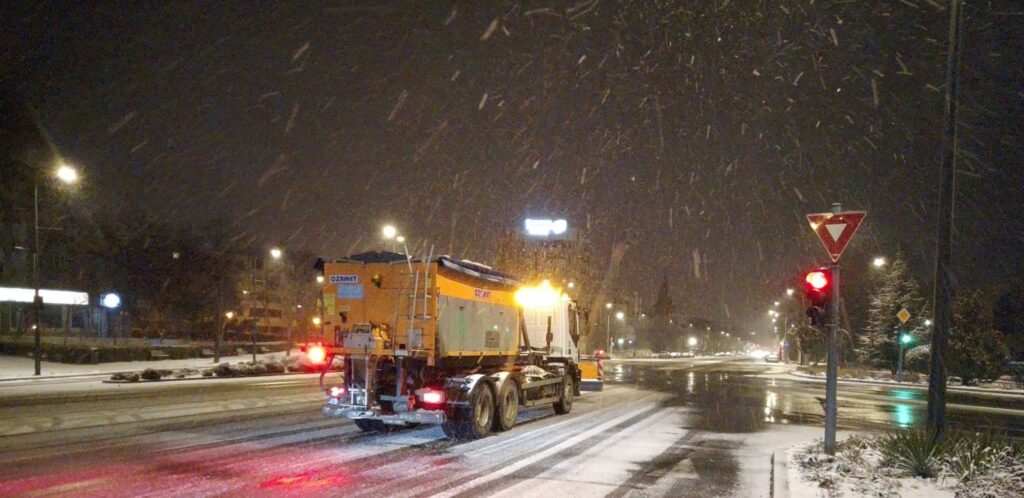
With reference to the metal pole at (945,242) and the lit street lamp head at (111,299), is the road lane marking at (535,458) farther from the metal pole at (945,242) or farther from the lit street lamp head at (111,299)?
the lit street lamp head at (111,299)

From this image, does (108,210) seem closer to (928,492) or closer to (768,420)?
(768,420)

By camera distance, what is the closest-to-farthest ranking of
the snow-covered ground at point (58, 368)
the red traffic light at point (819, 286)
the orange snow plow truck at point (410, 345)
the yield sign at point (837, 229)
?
1. the yield sign at point (837, 229)
2. the red traffic light at point (819, 286)
3. the orange snow plow truck at point (410, 345)
4. the snow-covered ground at point (58, 368)

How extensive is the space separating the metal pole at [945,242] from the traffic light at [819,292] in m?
1.40

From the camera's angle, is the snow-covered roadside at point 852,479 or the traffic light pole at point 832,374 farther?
the traffic light pole at point 832,374

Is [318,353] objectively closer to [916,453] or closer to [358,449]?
[358,449]

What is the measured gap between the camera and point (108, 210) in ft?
174

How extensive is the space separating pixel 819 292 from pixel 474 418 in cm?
601

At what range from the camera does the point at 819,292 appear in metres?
11.2

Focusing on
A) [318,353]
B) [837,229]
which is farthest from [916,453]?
[318,353]

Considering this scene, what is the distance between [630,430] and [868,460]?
5.81 m

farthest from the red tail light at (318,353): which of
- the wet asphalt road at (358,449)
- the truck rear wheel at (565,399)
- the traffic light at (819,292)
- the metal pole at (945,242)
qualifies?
the metal pole at (945,242)

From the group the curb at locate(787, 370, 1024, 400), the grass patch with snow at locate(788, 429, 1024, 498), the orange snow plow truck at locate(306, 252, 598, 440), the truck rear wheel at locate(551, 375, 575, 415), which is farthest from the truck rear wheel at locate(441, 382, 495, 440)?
the curb at locate(787, 370, 1024, 400)

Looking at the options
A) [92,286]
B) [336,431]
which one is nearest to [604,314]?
[92,286]

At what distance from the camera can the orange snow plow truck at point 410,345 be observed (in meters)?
13.0
